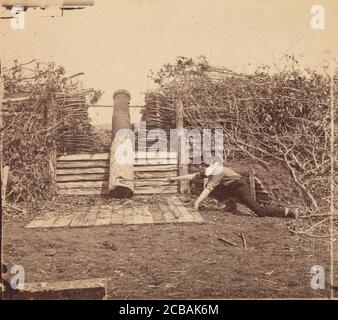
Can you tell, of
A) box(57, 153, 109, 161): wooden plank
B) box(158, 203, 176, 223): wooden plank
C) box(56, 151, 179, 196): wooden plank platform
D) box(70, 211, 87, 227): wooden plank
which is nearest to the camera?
box(70, 211, 87, 227): wooden plank

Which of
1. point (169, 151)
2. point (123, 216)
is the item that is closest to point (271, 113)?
point (169, 151)

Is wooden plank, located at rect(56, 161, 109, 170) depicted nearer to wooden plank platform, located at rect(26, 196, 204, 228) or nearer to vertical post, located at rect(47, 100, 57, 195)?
vertical post, located at rect(47, 100, 57, 195)

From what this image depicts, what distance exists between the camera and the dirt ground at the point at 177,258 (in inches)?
137

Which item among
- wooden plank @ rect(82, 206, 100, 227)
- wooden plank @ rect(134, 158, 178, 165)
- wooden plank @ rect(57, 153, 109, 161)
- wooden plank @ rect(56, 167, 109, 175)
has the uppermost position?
wooden plank @ rect(57, 153, 109, 161)

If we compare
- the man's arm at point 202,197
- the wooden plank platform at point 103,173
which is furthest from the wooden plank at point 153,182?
the man's arm at point 202,197

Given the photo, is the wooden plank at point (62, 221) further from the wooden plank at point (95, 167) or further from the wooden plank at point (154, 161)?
the wooden plank at point (154, 161)

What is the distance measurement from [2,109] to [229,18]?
2.54 meters

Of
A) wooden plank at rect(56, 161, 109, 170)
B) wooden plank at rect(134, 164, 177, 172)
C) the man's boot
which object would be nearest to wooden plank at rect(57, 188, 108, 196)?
wooden plank at rect(56, 161, 109, 170)

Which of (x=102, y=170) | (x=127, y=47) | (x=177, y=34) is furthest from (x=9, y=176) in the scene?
(x=177, y=34)

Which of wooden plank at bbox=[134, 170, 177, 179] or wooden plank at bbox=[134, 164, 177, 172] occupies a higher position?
wooden plank at bbox=[134, 164, 177, 172]

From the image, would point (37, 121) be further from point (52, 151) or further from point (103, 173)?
point (103, 173)

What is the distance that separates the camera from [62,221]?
13.2ft

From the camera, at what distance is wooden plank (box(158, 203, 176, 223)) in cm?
407

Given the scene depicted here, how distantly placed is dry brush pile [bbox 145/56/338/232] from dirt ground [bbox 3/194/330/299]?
698 millimetres
